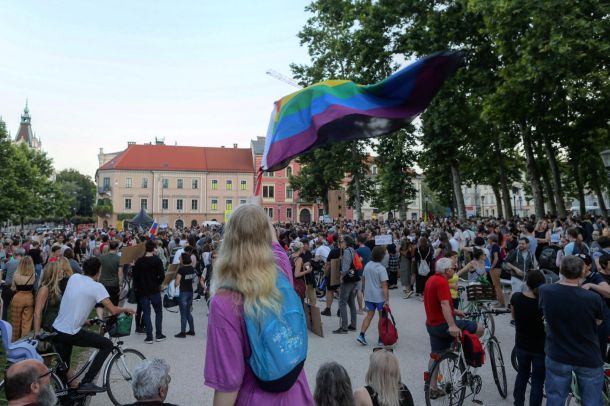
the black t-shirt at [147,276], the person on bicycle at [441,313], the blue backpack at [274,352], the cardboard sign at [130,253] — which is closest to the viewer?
the blue backpack at [274,352]

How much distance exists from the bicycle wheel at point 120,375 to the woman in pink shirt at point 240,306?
15.7ft

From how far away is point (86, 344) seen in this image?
5859 millimetres

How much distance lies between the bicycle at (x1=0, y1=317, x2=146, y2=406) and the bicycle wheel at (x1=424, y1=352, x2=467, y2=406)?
390 centimetres

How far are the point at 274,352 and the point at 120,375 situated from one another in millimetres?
5078

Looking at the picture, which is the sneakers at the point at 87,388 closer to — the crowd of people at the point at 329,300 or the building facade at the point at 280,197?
the crowd of people at the point at 329,300

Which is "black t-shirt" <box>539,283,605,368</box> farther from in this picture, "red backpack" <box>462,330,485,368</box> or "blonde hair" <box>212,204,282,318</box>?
"blonde hair" <box>212,204,282,318</box>

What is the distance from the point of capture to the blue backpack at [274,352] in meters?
2.06

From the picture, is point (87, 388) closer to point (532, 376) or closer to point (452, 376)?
point (452, 376)

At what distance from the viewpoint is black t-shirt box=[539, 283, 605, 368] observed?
4457 mm

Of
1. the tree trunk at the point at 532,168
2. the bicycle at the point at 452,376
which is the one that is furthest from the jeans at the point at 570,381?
the tree trunk at the point at 532,168

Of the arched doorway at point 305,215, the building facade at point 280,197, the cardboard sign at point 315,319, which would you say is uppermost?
the building facade at point 280,197

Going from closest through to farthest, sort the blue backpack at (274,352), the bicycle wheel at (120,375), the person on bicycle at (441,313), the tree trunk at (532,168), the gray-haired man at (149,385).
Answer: the blue backpack at (274,352) → the gray-haired man at (149,385) → the person on bicycle at (441,313) → the bicycle wheel at (120,375) → the tree trunk at (532,168)

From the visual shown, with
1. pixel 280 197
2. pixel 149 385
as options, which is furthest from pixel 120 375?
pixel 280 197

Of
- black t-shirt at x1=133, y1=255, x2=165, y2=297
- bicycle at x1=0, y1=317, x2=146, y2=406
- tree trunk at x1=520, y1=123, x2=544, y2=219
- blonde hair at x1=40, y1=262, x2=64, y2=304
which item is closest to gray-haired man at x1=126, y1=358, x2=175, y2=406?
bicycle at x1=0, y1=317, x2=146, y2=406
